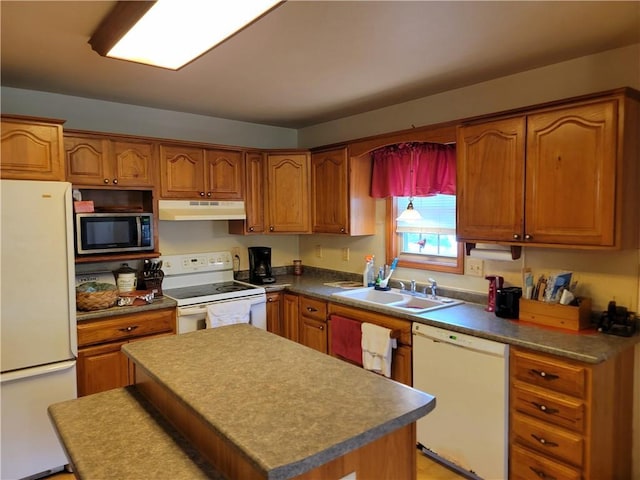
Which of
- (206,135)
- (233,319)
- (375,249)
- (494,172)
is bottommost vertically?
(233,319)

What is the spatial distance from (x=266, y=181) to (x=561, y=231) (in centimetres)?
246

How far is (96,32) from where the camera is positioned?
6.73 ft

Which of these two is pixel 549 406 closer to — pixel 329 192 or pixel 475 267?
pixel 475 267

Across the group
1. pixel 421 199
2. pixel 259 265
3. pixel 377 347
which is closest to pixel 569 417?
pixel 377 347

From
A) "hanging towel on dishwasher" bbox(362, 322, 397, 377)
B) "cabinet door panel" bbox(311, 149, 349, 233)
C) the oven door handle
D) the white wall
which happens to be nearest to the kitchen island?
"hanging towel on dishwasher" bbox(362, 322, 397, 377)

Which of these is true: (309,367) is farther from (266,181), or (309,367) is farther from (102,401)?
(266,181)

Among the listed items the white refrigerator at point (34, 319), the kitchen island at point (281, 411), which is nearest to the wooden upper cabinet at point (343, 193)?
the kitchen island at point (281, 411)

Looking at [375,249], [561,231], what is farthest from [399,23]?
[375,249]

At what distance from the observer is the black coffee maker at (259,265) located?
3953mm

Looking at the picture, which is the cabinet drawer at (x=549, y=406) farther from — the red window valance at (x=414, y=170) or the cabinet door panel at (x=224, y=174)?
the cabinet door panel at (x=224, y=174)

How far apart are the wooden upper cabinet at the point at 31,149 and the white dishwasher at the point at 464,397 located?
2.45 metres

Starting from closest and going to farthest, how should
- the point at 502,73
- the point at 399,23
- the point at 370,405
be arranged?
1. the point at 370,405
2. the point at 399,23
3. the point at 502,73

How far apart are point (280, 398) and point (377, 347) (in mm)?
1556

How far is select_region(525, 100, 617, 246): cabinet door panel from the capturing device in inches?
82.3
